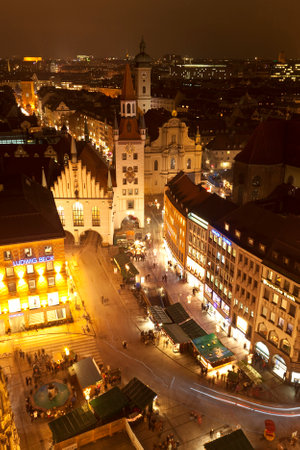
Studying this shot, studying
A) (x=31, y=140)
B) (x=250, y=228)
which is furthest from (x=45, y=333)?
(x=31, y=140)

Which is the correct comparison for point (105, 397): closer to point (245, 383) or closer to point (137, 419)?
point (137, 419)

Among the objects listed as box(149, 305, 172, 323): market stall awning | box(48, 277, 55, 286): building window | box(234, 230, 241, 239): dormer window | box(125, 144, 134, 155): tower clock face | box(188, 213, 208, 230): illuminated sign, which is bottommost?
box(149, 305, 172, 323): market stall awning

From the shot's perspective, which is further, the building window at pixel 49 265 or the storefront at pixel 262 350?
the building window at pixel 49 265

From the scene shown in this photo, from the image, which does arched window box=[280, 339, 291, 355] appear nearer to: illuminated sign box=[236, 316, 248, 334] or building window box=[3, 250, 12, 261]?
illuminated sign box=[236, 316, 248, 334]

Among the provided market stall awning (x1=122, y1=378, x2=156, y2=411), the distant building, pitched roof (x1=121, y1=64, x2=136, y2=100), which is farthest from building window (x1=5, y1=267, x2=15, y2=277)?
the distant building

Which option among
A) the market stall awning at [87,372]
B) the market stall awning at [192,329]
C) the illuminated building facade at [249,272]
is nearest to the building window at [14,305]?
the market stall awning at [87,372]

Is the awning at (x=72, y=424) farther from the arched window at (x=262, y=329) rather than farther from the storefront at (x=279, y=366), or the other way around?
the arched window at (x=262, y=329)
